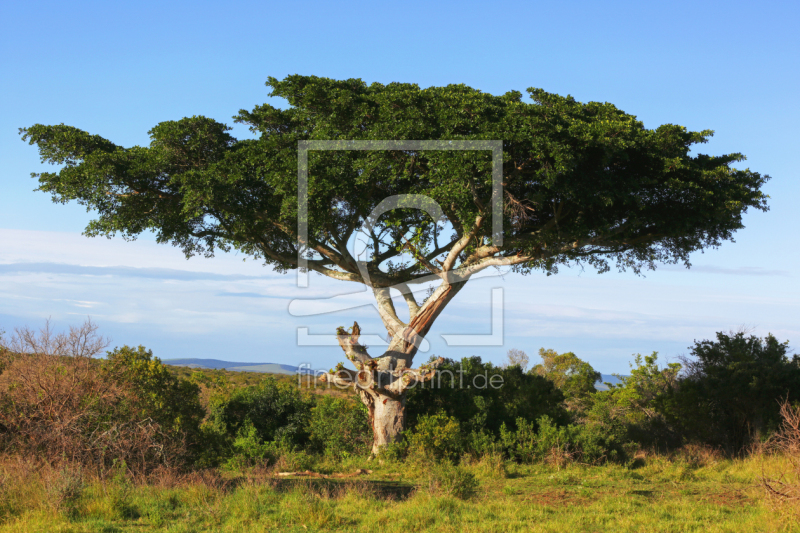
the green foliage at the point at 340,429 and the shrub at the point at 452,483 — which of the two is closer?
the shrub at the point at 452,483

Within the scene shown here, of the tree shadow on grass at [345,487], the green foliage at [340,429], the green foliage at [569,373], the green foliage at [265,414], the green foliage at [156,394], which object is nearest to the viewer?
the tree shadow on grass at [345,487]

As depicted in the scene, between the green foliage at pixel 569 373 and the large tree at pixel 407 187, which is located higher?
the large tree at pixel 407 187

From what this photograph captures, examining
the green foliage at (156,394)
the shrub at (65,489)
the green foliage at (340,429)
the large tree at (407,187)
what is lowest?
the green foliage at (340,429)

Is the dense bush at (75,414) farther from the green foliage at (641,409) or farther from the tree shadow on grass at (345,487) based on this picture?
the green foliage at (641,409)

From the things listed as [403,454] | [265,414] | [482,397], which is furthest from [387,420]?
[265,414]

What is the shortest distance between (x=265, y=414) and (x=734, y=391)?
45.0 feet

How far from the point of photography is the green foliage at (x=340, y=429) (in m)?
17.5

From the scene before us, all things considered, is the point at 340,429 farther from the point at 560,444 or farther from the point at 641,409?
the point at 641,409

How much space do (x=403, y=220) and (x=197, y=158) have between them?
564 centimetres

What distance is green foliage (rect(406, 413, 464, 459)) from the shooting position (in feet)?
49.4

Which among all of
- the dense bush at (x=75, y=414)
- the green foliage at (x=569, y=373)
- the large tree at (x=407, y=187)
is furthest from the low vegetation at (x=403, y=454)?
the green foliage at (x=569, y=373)

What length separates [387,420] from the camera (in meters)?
16.1

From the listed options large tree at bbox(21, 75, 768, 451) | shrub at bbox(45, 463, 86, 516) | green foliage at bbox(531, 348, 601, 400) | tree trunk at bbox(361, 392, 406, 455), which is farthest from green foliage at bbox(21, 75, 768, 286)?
green foliage at bbox(531, 348, 601, 400)

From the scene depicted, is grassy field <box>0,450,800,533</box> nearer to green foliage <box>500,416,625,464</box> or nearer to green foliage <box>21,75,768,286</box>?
green foliage <box>500,416,625,464</box>
